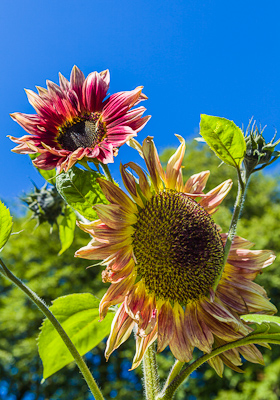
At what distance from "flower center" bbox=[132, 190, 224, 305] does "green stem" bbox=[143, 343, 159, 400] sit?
5.8 inches

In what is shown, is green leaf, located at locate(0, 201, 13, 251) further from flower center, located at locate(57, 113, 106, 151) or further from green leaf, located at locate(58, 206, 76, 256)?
green leaf, located at locate(58, 206, 76, 256)

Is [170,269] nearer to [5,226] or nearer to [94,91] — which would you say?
[5,226]

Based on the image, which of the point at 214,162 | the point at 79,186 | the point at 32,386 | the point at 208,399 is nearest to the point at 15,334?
the point at 32,386

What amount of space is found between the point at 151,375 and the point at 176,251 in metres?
0.30

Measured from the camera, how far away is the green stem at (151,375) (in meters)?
0.92

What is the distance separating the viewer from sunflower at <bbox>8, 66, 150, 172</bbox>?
949 millimetres

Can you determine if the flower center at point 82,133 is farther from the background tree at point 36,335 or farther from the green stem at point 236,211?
the background tree at point 36,335

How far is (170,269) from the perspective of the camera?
0.92 meters

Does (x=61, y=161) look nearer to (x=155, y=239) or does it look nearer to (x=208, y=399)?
(x=155, y=239)

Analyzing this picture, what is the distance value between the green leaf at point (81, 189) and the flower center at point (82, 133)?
8 centimetres

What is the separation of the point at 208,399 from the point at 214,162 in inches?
411

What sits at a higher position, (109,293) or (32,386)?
(109,293)

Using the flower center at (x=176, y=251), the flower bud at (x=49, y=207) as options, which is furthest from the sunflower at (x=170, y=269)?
the flower bud at (x=49, y=207)

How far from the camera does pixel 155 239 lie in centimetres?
94
